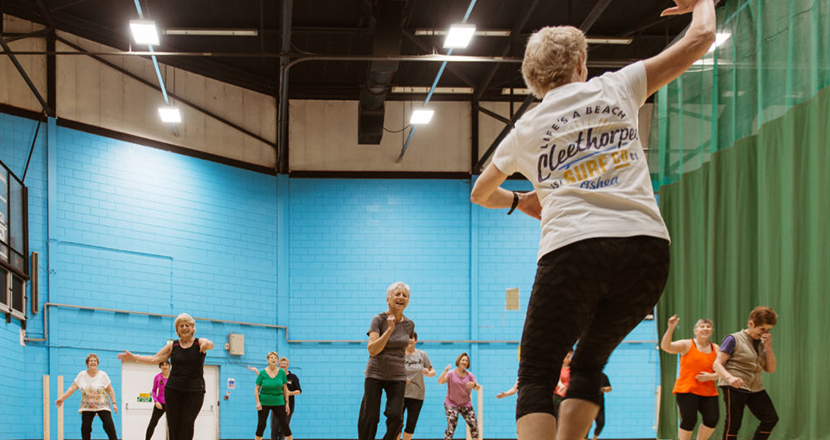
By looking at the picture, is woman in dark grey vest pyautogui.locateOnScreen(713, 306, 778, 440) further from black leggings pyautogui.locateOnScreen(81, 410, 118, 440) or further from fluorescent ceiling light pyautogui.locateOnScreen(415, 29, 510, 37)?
fluorescent ceiling light pyautogui.locateOnScreen(415, 29, 510, 37)

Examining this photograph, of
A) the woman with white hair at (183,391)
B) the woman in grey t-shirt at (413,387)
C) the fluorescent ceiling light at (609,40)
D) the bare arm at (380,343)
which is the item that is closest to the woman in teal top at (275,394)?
the woman in grey t-shirt at (413,387)

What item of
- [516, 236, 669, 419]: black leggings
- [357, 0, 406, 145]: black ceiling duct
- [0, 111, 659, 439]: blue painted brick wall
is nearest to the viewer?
[516, 236, 669, 419]: black leggings

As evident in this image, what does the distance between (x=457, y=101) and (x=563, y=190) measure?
18227 mm

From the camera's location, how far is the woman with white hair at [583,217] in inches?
83.0

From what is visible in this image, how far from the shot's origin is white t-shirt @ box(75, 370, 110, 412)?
11.6m

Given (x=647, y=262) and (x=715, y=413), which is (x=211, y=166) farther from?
(x=647, y=262)

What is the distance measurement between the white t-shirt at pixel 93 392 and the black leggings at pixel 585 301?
10803 millimetres

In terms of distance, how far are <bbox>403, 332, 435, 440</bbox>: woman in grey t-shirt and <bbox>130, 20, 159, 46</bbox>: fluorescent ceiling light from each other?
5932 mm

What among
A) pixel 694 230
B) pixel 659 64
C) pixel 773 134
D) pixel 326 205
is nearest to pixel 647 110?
pixel 326 205

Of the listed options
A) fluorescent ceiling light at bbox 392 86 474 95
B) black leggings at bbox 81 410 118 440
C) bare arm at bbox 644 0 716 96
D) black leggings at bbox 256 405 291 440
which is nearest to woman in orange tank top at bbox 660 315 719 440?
black leggings at bbox 256 405 291 440

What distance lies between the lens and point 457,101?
66.3 feet

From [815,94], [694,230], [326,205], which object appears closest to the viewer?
[815,94]

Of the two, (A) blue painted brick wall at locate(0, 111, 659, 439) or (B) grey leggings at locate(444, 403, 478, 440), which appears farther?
(A) blue painted brick wall at locate(0, 111, 659, 439)

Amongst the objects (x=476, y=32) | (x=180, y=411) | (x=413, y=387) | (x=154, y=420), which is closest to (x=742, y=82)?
(x=413, y=387)
